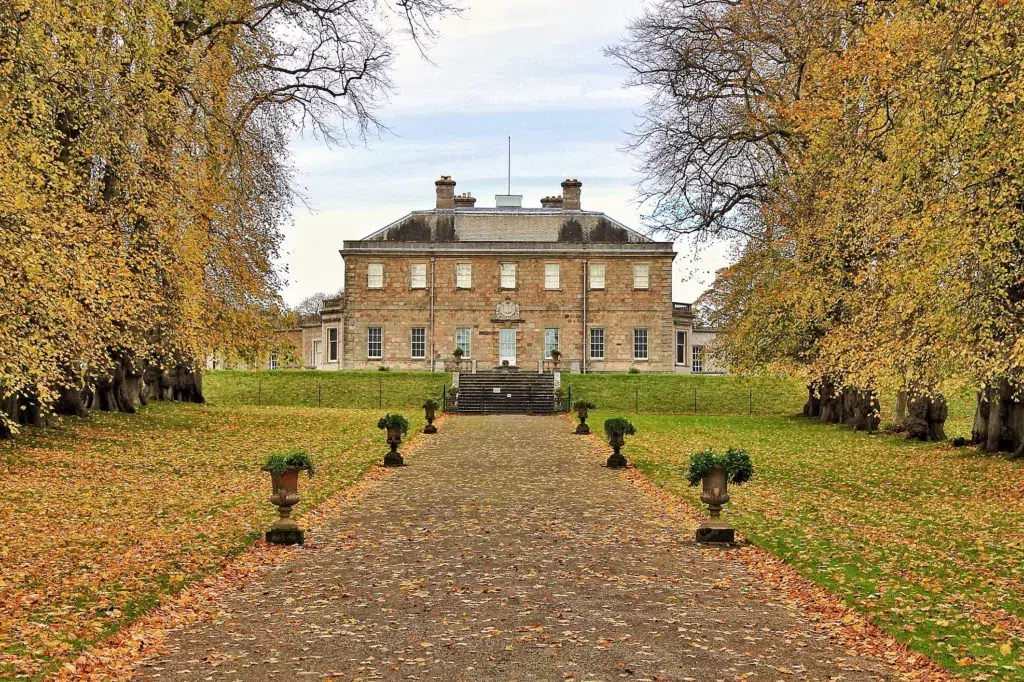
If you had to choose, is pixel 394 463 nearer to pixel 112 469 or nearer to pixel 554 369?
pixel 112 469

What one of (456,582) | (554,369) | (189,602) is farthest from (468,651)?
(554,369)

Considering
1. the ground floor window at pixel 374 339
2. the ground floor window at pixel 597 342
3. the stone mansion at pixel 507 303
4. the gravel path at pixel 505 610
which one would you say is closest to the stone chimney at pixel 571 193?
the stone mansion at pixel 507 303

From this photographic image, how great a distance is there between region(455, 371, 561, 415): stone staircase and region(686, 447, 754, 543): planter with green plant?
88.6 feet

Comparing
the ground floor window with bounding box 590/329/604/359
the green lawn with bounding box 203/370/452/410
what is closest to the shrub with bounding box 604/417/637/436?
the green lawn with bounding box 203/370/452/410

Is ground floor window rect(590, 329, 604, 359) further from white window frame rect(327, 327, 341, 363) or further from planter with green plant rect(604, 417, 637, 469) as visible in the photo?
planter with green plant rect(604, 417, 637, 469)

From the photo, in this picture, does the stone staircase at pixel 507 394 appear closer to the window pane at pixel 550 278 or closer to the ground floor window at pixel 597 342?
the ground floor window at pixel 597 342

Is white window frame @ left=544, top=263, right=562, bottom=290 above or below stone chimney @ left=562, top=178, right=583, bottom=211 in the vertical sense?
below

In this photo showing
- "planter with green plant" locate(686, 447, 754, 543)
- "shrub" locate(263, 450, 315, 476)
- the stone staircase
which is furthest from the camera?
the stone staircase

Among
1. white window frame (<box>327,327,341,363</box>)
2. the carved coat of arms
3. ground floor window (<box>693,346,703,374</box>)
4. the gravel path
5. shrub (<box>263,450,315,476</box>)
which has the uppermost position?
the carved coat of arms

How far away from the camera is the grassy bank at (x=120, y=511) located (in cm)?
790

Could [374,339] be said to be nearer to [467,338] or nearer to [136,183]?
[467,338]

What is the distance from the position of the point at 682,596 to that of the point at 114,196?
51.5 feet

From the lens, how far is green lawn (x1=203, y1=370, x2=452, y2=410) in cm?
4166

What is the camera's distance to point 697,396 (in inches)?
1668
